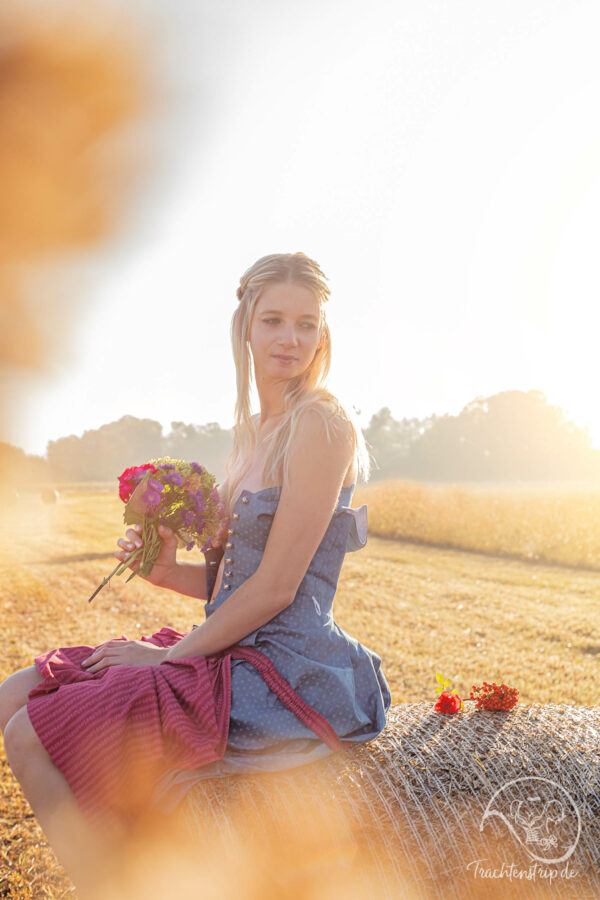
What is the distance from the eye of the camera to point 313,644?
7.75 ft

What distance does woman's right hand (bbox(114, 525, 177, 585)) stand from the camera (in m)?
2.66

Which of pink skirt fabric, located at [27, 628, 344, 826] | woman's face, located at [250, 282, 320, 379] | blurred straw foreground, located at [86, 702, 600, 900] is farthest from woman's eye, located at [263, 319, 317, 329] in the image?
blurred straw foreground, located at [86, 702, 600, 900]

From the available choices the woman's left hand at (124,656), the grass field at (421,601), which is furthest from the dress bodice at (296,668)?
the grass field at (421,601)

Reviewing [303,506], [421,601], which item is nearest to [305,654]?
[303,506]

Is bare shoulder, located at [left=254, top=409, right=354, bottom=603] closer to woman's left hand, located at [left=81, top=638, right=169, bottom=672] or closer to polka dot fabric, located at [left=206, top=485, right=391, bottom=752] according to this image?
polka dot fabric, located at [left=206, top=485, right=391, bottom=752]

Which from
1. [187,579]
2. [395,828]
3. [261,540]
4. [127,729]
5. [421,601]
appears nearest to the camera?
[127,729]

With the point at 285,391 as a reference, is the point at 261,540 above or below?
below

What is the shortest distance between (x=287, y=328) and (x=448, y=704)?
5.73 ft

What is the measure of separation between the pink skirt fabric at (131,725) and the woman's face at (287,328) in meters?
1.15

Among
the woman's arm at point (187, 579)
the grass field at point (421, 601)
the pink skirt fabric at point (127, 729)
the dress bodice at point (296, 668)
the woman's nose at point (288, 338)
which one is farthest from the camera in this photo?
the grass field at point (421, 601)

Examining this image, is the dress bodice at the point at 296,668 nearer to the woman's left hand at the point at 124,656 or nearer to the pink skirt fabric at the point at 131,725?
the pink skirt fabric at the point at 131,725

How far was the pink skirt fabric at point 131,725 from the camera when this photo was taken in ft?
6.68

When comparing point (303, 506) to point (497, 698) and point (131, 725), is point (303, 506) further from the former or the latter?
point (497, 698)

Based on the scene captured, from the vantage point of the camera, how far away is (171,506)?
8.50ft
